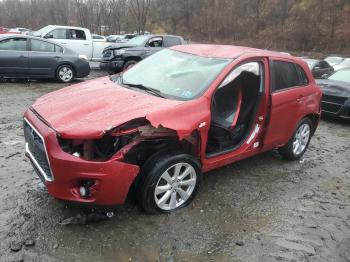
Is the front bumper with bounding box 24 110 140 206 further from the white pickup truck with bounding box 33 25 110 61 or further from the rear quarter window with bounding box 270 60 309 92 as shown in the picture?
the white pickup truck with bounding box 33 25 110 61

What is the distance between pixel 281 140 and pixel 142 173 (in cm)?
245

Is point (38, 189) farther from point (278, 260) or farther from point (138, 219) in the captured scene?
point (278, 260)

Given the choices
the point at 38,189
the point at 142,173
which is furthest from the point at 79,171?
the point at 38,189

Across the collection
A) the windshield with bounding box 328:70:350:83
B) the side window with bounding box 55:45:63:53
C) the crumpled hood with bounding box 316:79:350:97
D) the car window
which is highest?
the car window

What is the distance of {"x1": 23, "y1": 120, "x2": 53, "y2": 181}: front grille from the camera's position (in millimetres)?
3379

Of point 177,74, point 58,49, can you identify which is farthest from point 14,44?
point 177,74

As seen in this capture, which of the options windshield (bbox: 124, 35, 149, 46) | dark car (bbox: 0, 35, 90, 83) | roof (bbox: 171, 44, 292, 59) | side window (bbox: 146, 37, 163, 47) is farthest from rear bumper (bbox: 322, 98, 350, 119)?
dark car (bbox: 0, 35, 90, 83)

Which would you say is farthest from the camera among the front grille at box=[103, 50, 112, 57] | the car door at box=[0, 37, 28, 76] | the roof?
the front grille at box=[103, 50, 112, 57]

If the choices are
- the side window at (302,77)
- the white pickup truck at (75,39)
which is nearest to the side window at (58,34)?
the white pickup truck at (75,39)

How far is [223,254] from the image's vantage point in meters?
3.31

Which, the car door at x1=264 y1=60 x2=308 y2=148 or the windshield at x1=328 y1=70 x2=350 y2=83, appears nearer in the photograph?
the car door at x1=264 y1=60 x2=308 y2=148

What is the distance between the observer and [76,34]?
1506cm

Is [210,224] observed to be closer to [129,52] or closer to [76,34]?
[129,52]

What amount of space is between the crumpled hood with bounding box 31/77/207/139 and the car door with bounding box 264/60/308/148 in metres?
1.37
